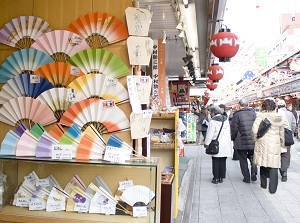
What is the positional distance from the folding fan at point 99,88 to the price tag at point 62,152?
40cm

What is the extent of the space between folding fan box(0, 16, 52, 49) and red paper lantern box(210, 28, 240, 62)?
15.1ft

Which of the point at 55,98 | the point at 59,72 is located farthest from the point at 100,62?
the point at 55,98

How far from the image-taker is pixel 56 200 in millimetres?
2336

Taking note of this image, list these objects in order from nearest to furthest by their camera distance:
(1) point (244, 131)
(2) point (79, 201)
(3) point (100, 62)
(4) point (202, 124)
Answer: (2) point (79, 201) < (3) point (100, 62) < (1) point (244, 131) < (4) point (202, 124)

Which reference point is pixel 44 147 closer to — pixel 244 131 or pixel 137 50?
pixel 137 50

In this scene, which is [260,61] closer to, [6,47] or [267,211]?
[267,211]

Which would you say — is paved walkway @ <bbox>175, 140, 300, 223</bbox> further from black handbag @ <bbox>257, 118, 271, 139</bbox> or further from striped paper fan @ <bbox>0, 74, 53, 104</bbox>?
striped paper fan @ <bbox>0, 74, 53, 104</bbox>

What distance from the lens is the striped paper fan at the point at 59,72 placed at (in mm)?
2463

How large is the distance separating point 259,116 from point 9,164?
4.99 metres

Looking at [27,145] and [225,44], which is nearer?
[27,145]

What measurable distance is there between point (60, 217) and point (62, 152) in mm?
464

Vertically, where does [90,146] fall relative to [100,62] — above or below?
below

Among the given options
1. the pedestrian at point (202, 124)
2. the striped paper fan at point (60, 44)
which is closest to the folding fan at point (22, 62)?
the striped paper fan at point (60, 44)

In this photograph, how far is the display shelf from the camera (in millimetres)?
2193
